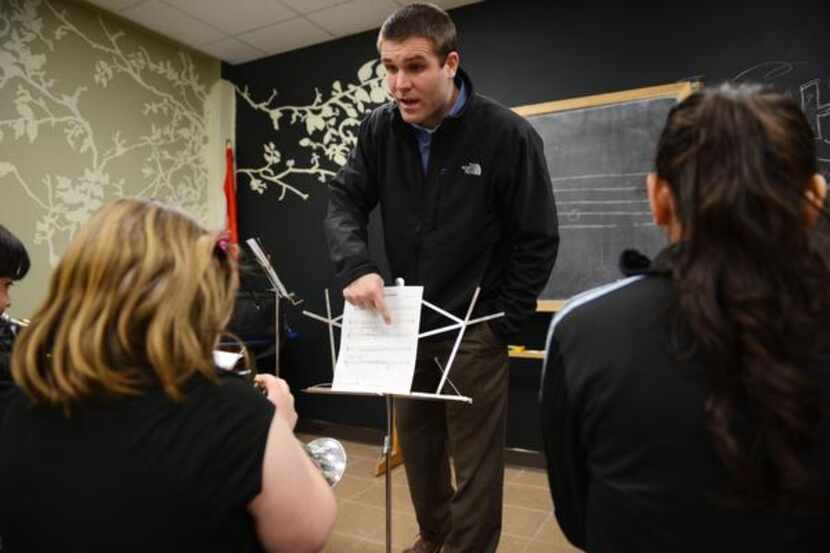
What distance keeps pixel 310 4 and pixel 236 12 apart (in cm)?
46

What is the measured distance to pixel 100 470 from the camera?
2.29ft

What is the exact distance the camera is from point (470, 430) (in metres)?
1.64

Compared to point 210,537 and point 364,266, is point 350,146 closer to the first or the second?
point 364,266

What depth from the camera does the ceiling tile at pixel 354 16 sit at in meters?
3.31

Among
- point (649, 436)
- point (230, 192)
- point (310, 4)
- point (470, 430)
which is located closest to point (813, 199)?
point (649, 436)

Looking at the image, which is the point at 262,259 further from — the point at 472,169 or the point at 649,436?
the point at 649,436

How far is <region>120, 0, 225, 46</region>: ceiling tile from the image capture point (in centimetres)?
340

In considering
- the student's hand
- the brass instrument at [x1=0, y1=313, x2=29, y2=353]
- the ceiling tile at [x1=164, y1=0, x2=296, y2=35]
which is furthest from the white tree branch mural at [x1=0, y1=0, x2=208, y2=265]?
the student's hand

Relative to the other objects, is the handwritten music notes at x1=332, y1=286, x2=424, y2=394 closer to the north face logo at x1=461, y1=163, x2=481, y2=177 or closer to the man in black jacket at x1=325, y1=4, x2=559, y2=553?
the man in black jacket at x1=325, y1=4, x2=559, y2=553

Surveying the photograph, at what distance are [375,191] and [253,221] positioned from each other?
96.2 inches

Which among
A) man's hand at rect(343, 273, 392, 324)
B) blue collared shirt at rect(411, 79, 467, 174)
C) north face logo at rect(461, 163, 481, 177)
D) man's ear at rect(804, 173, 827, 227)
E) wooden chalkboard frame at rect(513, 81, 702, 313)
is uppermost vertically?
wooden chalkboard frame at rect(513, 81, 702, 313)

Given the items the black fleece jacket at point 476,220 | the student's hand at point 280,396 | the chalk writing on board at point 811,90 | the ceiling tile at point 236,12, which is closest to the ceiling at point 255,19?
the ceiling tile at point 236,12

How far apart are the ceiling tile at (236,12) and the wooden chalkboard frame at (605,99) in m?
1.50

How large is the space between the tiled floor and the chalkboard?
93 cm
